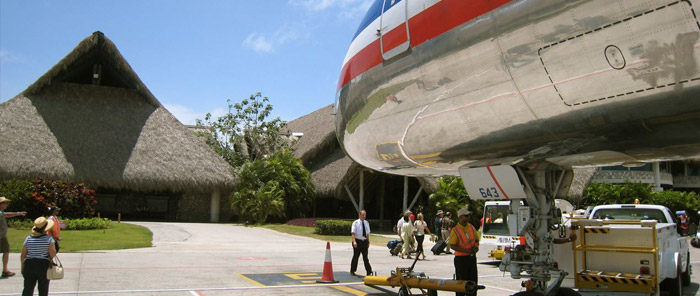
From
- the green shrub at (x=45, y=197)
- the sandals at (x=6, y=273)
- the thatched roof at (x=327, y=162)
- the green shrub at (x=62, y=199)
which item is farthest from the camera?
the thatched roof at (x=327, y=162)

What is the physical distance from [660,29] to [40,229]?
24.9 feet

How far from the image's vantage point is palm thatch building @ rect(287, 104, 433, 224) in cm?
3128

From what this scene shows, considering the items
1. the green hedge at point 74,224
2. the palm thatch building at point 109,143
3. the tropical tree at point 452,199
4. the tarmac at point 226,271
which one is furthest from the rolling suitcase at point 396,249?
the palm thatch building at point 109,143

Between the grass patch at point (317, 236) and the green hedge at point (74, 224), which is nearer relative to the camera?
the green hedge at point (74, 224)

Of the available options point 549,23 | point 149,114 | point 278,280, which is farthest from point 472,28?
point 149,114

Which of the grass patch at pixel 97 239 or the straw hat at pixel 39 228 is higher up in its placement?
the straw hat at pixel 39 228

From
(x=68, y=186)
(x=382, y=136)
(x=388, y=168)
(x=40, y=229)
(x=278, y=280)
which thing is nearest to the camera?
(x=382, y=136)

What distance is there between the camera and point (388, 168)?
795cm

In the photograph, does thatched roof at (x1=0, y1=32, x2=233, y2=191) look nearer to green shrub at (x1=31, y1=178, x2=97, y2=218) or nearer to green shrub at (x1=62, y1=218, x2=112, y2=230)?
green shrub at (x1=31, y1=178, x2=97, y2=218)

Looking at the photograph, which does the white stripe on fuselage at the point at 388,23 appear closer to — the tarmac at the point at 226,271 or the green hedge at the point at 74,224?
the tarmac at the point at 226,271

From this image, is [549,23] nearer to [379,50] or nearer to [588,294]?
[379,50]

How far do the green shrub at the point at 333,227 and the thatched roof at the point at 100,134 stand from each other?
30.2 feet

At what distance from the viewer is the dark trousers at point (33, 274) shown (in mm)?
7012

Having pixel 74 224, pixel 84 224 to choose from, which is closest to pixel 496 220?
pixel 84 224
